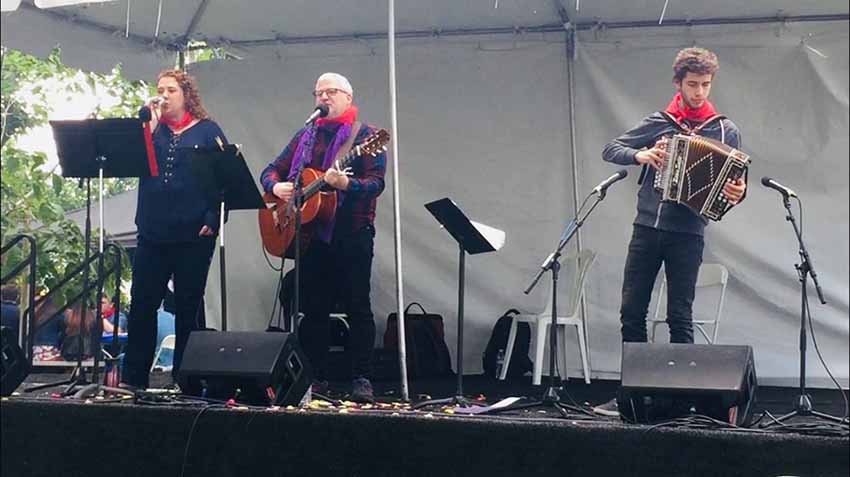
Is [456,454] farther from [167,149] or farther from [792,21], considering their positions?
[792,21]

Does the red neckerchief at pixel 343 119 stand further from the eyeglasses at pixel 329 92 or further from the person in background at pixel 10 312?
the person in background at pixel 10 312

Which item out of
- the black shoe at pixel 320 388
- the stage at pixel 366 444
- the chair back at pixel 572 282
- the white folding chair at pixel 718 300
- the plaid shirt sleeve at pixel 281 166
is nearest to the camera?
the stage at pixel 366 444

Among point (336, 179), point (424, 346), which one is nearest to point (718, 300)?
point (424, 346)

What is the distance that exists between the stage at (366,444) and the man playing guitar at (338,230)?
63 centimetres

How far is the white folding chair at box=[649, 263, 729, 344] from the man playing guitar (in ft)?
6.59

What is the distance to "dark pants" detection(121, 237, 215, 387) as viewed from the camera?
15.4ft

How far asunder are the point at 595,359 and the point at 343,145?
254cm

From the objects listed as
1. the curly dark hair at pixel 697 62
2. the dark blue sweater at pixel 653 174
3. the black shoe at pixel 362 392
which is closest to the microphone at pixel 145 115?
the black shoe at pixel 362 392

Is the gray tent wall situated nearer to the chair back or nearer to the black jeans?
the chair back

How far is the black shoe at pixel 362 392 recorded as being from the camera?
441 centimetres

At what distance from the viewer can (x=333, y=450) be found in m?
3.51

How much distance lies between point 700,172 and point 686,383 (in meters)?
1.06

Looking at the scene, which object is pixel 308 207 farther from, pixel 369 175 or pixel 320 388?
pixel 320 388

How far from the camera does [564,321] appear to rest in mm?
5938
